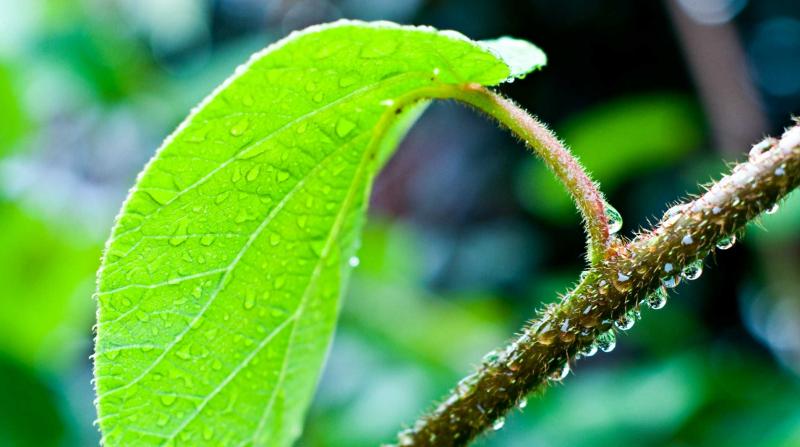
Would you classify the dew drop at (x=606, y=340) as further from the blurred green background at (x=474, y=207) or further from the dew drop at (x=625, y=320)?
the blurred green background at (x=474, y=207)

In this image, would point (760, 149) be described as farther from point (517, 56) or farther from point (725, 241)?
point (517, 56)

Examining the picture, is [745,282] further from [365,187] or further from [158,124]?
[365,187]

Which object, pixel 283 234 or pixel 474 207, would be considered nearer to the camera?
pixel 283 234

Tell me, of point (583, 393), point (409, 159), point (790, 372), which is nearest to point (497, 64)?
point (583, 393)

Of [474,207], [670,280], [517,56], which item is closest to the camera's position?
[670,280]

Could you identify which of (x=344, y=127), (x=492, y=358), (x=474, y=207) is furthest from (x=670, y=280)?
(x=474, y=207)
